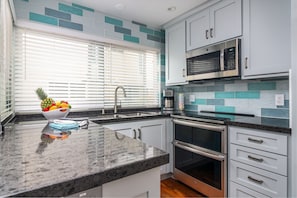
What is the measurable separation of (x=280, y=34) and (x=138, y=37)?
1812 mm

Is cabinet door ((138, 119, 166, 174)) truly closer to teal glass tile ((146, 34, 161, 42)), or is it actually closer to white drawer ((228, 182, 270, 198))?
white drawer ((228, 182, 270, 198))

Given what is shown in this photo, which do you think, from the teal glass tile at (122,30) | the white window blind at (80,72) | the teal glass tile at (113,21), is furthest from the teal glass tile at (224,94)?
the teal glass tile at (113,21)

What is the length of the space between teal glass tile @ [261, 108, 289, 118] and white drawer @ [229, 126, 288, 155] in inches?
21.1

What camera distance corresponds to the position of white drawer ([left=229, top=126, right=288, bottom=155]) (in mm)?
1346

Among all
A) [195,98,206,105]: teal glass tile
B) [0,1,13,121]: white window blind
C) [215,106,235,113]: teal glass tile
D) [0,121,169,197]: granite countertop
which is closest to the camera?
[0,121,169,197]: granite countertop

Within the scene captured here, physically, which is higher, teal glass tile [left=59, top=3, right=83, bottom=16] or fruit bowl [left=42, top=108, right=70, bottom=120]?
teal glass tile [left=59, top=3, right=83, bottom=16]

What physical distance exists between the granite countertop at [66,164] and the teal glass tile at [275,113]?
1707mm

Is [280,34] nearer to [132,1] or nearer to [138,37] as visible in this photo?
[132,1]

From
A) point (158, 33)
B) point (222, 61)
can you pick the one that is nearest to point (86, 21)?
point (158, 33)

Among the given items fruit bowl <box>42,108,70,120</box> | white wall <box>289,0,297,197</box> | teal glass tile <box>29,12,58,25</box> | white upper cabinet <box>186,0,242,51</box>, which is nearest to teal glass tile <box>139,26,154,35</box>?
white upper cabinet <box>186,0,242,51</box>

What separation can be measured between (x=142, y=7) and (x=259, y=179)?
7.32 ft

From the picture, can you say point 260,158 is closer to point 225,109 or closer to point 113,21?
point 225,109

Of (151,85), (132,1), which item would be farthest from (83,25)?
(151,85)

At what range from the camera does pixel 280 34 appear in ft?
5.10
